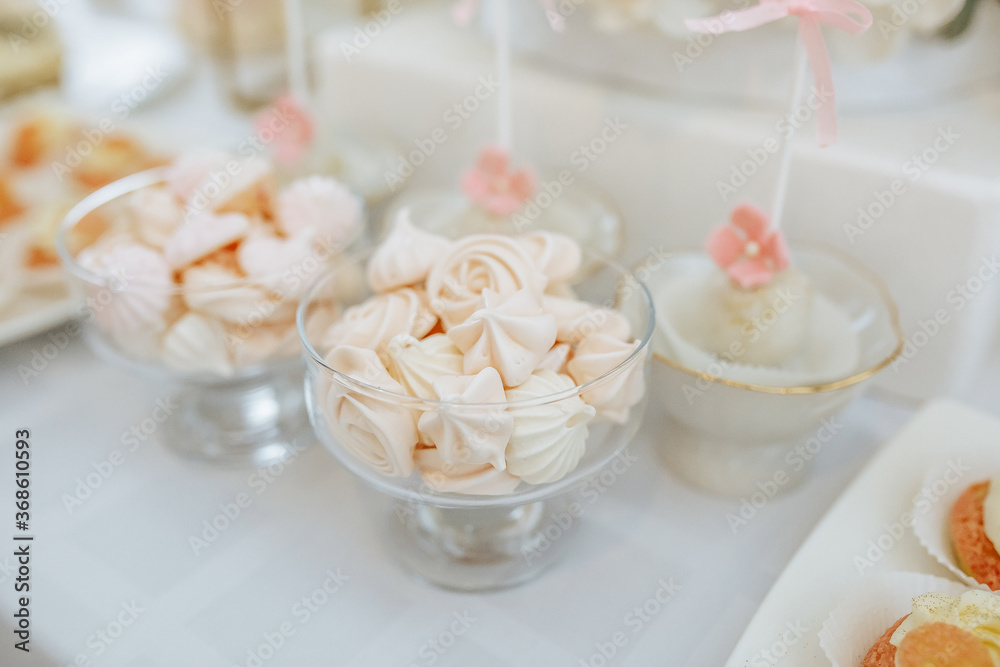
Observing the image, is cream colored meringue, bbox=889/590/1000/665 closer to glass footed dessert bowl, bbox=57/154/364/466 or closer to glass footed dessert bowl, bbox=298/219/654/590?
glass footed dessert bowl, bbox=298/219/654/590

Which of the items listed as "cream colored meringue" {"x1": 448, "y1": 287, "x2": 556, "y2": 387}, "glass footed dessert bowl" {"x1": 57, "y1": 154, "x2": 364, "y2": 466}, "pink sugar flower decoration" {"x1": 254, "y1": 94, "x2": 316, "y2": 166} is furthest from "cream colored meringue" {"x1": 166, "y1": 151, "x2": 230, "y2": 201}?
"cream colored meringue" {"x1": 448, "y1": 287, "x2": 556, "y2": 387}

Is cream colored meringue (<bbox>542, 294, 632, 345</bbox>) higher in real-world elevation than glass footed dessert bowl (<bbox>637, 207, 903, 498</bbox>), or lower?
higher

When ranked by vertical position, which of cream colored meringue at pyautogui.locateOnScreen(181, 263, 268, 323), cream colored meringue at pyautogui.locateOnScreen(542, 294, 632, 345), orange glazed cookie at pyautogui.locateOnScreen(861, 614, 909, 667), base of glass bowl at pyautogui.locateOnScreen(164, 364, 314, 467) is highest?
cream colored meringue at pyautogui.locateOnScreen(542, 294, 632, 345)

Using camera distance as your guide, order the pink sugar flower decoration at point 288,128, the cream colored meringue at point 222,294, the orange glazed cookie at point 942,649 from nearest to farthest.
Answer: the orange glazed cookie at point 942,649
the cream colored meringue at point 222,294
the pink sugar flower decoration at point 288,128

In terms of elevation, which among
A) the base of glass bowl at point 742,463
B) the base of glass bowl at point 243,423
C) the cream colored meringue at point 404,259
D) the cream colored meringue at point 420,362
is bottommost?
the base of glass bowl at point 243,423

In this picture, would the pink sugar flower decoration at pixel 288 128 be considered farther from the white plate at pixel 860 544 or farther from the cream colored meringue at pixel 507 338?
the white plate at pixel 860 544

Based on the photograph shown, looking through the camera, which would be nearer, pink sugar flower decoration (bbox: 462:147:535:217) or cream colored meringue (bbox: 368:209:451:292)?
cream colored meringue (bbox: 368:209:451:292)

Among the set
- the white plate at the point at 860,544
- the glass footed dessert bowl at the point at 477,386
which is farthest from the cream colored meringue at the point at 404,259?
the white plate at the point at 860,544
